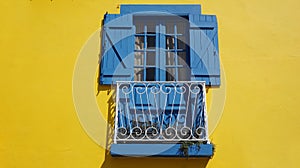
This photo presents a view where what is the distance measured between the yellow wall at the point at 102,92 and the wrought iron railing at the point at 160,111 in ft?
1.01

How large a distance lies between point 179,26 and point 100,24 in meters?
1.20

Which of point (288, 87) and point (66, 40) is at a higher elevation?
point (66, 40)

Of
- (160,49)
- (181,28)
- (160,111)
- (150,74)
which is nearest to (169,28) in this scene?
(181,28)

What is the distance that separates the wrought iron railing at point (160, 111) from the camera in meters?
4.74

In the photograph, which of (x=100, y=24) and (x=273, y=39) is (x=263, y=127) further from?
(x=100, y=24)

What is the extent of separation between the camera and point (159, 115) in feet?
16.1

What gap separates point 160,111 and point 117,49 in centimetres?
108

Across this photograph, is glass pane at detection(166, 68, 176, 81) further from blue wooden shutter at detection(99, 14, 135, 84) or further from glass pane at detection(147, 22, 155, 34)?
glass pane at detection(147, 22, 155, 34)

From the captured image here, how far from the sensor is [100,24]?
17.7 feet

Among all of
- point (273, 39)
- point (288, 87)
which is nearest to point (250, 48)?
point (273, 39)

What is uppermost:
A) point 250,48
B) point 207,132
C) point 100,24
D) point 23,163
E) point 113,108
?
point 100,24

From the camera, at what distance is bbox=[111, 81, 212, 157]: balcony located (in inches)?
178

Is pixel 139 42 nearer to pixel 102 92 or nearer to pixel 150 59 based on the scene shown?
pixel 150 59

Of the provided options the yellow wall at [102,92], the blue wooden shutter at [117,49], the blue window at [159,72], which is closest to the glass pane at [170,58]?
the blue window at [159,72]
